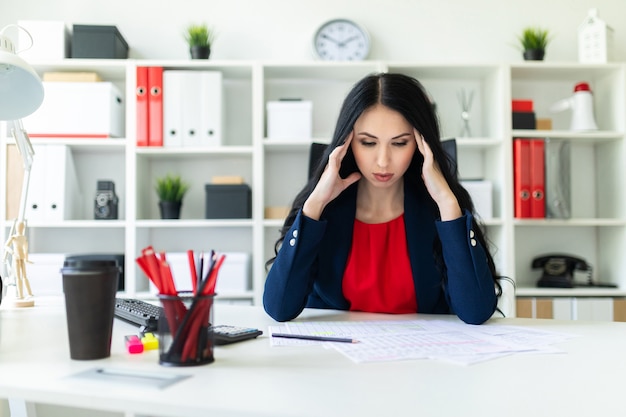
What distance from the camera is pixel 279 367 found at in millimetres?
853

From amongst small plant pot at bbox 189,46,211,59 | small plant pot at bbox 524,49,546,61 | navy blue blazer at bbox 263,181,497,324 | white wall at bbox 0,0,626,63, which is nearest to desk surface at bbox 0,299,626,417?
navy blue blazer at bbox 263,181,497,324

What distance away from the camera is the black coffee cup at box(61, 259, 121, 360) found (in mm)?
868

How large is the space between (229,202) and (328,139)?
2.06ft

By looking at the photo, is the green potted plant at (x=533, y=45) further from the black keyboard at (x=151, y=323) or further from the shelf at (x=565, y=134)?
the black keyboard at (x=151, y=323)

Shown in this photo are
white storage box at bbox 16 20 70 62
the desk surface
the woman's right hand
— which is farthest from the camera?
white storage box at bbox 16 20 70 62

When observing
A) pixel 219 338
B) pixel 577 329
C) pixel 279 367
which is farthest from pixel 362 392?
pixel 577 329

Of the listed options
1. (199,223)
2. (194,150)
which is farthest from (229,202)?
(194,150)

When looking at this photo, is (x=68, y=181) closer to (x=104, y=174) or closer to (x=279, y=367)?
(x=104, y=174)

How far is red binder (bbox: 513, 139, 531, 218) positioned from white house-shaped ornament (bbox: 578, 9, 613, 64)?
609 mm

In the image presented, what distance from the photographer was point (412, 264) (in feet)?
5.13

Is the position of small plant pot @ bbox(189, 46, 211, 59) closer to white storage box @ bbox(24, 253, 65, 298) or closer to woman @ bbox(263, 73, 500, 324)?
white storage box @ bbox(24, 253, 65, 298)

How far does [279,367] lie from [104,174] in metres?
2.69

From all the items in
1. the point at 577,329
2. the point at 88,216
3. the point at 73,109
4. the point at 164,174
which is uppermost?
the point at 73,109

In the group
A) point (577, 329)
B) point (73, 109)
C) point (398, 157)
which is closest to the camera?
point (577, 329)
